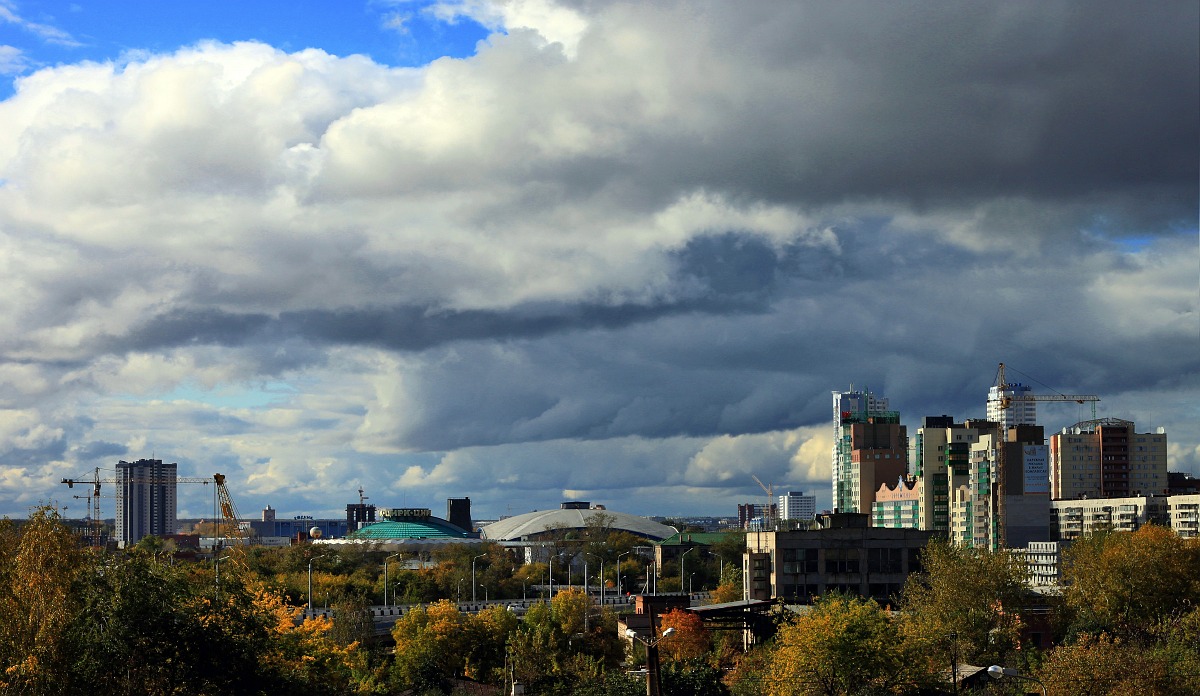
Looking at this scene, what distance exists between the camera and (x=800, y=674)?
90.8 meters

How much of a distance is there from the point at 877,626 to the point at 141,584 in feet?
166

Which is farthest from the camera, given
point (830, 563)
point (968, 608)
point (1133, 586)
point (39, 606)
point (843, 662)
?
point (830, 563)

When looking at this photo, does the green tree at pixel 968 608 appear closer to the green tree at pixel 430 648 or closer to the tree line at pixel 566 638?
the tree line at pixel 566 638

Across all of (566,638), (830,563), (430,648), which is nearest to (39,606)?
(430,648)

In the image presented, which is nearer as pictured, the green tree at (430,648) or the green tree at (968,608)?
the green tree at (968,608)

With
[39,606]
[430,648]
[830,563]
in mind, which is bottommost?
[430,648]

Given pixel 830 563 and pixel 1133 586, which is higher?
pixel 830 563

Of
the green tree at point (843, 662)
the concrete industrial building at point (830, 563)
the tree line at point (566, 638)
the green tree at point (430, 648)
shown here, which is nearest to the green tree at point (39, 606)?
the tree line at point (566, 638)

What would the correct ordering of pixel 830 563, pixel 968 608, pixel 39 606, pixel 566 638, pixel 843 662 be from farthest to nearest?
pixel 830 563, pixel 566 638, pixel 968 608, pixel 843 662, pixel 39 606

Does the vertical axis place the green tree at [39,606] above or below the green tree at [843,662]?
above

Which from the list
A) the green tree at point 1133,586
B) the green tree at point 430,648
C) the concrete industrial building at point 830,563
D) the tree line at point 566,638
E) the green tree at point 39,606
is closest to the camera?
the green tree at point 39,606

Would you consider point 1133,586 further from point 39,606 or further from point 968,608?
point 39,606

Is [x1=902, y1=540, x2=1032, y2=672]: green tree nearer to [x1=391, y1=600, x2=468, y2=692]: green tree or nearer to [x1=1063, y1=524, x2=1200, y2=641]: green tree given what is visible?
[x1=1063, y1=524, x2=1200, y2=641]: green tree

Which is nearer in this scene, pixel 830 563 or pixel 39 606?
pixel 39 606
